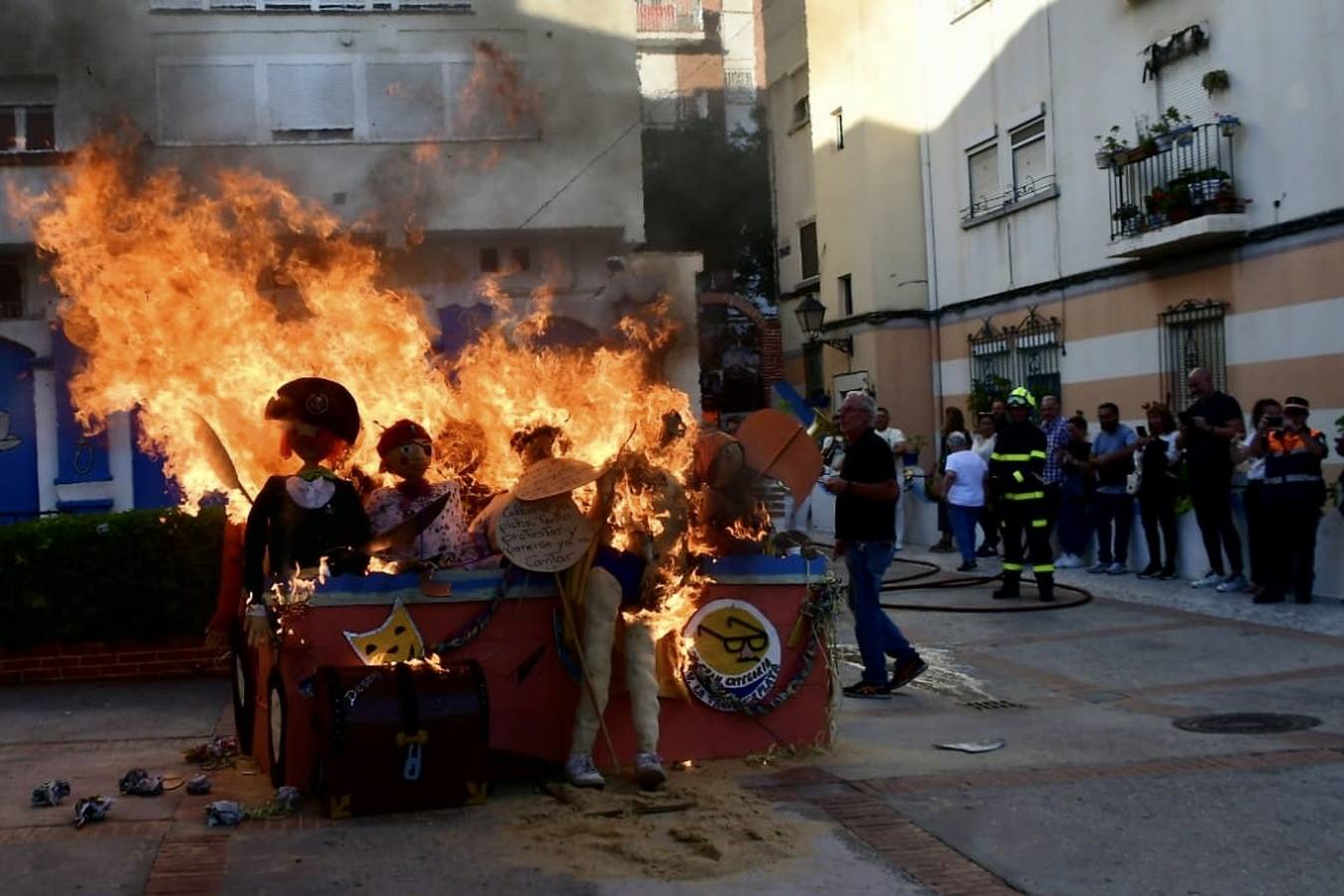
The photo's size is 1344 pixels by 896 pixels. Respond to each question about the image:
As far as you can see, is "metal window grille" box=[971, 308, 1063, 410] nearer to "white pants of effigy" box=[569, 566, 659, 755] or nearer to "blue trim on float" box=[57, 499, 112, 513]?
"blue trim on float" box=[57, 499, 112, 513]

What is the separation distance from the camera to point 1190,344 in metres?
16.5

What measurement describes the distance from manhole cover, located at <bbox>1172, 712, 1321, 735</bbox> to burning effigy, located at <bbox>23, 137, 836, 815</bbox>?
6.34ft

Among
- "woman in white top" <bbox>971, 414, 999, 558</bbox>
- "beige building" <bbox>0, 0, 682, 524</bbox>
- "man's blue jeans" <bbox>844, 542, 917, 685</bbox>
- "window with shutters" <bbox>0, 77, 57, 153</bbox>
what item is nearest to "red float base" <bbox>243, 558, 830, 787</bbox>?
"man's blue jeans" <bbox>844, 542, 917, 685</bbox>

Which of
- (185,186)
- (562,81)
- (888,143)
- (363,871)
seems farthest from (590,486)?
(888,143)

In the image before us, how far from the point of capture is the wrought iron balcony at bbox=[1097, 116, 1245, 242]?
15.5m

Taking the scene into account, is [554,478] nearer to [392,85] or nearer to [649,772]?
[649,772]

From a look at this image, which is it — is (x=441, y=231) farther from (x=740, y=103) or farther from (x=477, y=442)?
(x=740, y=103)

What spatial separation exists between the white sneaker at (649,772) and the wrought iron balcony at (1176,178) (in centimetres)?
1148

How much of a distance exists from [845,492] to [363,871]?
13.5ft

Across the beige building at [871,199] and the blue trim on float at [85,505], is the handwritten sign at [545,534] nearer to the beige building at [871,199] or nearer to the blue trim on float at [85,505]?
the blue trim on float at [85,505]

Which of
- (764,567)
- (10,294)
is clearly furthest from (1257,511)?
(10,294)

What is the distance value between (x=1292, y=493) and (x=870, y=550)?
4.72 meters

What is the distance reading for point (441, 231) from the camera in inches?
555

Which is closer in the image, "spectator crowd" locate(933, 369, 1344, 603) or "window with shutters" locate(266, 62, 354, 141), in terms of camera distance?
"spectator crowd" locate(933, 369, 1344, 603)
